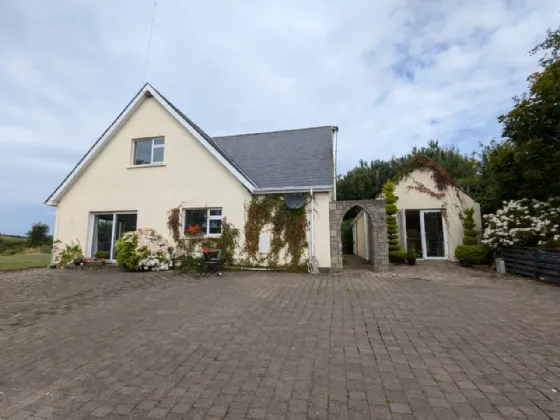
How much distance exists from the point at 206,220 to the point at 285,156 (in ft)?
15.8

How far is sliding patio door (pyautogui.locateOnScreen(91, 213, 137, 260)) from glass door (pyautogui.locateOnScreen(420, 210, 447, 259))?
45.8 ft

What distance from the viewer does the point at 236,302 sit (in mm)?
5945

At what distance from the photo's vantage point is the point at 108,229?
12.7 m

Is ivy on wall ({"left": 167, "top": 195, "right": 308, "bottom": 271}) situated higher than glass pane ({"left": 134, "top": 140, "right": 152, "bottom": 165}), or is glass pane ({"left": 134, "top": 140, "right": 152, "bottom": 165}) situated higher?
glass pane ({"left": 134, "top": 140, "right": 152, "bottom": 165})

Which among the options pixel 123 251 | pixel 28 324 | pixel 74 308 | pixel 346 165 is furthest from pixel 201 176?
pixel 346 165

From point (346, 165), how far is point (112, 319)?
27560 mm

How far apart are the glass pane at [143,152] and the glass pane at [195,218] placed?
3.23 m

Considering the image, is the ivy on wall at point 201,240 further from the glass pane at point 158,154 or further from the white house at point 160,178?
the glass pane at point 158,154

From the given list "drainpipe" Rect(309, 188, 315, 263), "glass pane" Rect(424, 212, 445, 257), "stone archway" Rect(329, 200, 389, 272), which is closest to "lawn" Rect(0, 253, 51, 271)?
"drainpipe" Rect(309, 188, 315, 263)

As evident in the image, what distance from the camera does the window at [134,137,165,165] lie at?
12438 mm

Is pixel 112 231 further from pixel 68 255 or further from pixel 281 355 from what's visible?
pixel 281 355

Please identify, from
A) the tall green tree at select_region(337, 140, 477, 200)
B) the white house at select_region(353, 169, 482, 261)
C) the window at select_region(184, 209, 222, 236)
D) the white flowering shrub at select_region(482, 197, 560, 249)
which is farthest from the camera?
the tall green tree at select_region(337, 140, 477, 200)

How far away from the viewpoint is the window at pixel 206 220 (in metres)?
11.4

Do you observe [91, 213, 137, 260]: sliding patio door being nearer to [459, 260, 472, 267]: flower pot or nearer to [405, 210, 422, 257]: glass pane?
[405, 210, 422, 257]: glass pane
